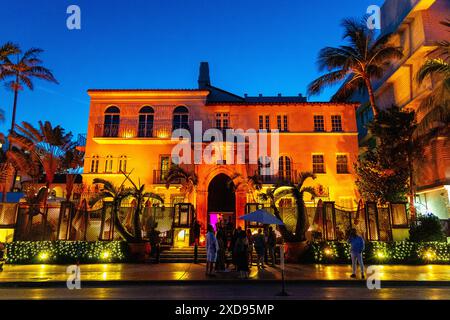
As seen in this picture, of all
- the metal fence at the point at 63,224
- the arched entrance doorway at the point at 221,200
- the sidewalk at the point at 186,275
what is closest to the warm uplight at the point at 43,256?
the sidewalk at the point at 186,275

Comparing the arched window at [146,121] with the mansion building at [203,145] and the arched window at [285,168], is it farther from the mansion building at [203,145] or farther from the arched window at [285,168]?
the arched window at [285,168]

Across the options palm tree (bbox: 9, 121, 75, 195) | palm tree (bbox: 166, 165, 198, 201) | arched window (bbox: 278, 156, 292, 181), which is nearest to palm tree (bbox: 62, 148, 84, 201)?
palm tree (bbox: 9, 121, 75, 195)

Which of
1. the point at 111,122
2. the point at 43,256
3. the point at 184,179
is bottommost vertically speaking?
the point at 43,256

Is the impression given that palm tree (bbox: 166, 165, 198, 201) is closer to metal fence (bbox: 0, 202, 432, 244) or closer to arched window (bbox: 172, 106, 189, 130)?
arched window (bbox: 172, 106, 189, 130)

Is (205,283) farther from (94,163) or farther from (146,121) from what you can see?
Result: (146,121)

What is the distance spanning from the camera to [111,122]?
76.4ft

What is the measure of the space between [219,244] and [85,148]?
15.9 m

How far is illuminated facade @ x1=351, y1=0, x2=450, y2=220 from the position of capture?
19.4 metres

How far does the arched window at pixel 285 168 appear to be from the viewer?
73.0ft

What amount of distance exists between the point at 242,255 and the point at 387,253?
7.99 m

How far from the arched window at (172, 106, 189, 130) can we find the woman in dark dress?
13.2 metres

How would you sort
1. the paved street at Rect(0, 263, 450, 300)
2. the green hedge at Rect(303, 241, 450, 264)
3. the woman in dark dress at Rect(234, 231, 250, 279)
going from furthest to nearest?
the green hedge at Rect(303, 241, 450, 264)
the woman in dark dress at Rect(234, 231, 250, 279)
the paved street at Rect(0, 263, 450, 300)

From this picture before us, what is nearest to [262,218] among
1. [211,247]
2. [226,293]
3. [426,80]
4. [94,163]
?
[211,247]
